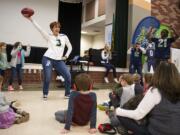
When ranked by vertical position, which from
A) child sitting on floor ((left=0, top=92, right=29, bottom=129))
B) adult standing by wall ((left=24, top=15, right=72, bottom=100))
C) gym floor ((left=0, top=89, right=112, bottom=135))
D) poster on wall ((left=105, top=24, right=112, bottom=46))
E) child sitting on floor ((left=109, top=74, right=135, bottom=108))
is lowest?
gym floor ((left=0, top=89, right=112, bottom=135))

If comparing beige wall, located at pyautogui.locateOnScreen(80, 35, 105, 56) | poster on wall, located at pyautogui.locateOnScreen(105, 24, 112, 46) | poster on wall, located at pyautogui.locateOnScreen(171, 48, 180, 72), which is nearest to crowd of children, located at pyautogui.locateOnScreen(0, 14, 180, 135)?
poster on wall, located at pyautogui.locateOnScreen(171, 48, 180, 72)

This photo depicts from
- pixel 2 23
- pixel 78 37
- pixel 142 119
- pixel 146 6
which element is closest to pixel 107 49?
pixel 78 37

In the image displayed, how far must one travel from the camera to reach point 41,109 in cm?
400

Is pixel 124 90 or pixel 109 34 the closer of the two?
pixel 124 90

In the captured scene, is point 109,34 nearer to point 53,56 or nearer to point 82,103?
point 53,56

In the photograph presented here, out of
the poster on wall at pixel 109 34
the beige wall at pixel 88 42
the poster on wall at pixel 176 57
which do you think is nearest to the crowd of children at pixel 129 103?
the poster on wall at pixel 176 57

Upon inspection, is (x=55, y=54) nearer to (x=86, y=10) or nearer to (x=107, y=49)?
(x=107, y=49)

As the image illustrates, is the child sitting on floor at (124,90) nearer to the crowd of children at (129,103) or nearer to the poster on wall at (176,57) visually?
the crowd of children at (129,103)

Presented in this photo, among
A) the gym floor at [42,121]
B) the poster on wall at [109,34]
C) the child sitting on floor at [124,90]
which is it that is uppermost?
the poster on wall at [109,34]

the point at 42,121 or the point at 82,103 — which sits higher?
the point at 82,103

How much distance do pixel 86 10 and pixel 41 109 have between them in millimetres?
8059

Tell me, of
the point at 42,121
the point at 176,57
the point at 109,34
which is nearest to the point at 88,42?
the point at 109,34

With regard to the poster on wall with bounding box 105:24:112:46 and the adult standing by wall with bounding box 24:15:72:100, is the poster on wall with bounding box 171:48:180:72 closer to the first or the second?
the poster on wall with bounding box 105:24:112:46

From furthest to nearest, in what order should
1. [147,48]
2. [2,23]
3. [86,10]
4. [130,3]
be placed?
[86,10]
[130,3]
[2,23]
[147,48]
